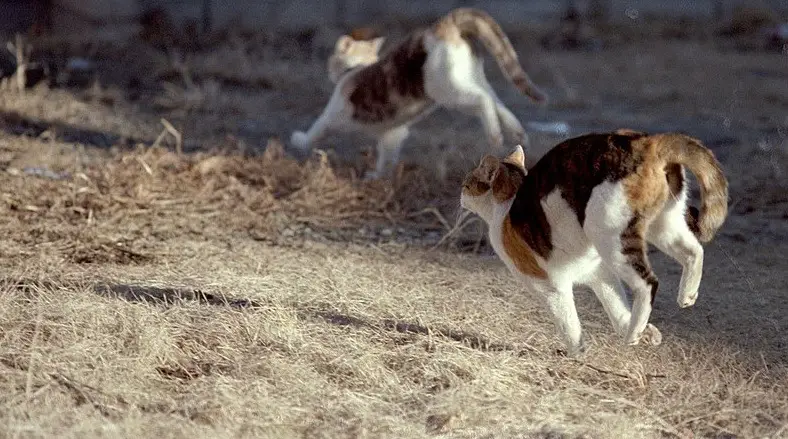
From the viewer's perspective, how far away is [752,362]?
13.9 ft

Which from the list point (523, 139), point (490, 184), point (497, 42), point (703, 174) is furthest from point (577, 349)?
point (497, 42)

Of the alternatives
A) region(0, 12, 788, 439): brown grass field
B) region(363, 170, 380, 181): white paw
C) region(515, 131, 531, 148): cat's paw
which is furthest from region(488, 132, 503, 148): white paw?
region(363, 170, 380, 181): white paw

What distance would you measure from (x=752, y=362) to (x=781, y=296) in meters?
0.96

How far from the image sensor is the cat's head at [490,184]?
421cm

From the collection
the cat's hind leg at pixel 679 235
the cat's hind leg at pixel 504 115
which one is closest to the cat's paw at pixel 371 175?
the cat's hind leg at pixel 504 115

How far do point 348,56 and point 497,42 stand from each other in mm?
1356

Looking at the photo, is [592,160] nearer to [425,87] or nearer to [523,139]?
[523,139]

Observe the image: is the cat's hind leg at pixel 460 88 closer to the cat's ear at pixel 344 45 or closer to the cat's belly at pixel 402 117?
the cat's belly at pixel 402 117

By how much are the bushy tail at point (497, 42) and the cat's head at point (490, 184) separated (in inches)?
101

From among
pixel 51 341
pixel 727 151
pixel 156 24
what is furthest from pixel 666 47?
pixel 51 341

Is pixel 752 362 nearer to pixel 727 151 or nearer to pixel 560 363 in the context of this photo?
pixel 560 363

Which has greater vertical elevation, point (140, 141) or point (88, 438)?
point (88, 438)

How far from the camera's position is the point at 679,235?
3.89m

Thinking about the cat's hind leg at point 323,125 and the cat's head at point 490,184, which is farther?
the cat's hind leg at point 323,125
